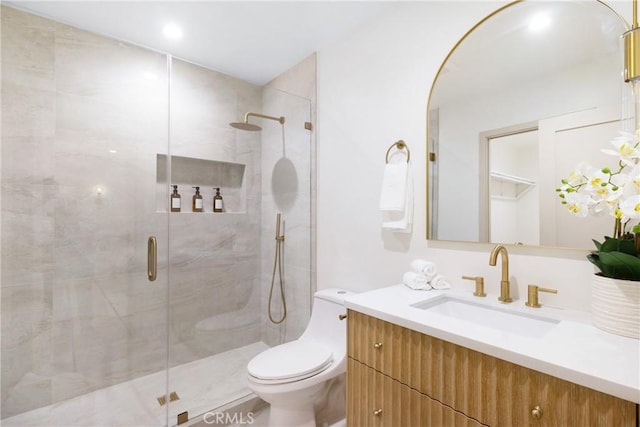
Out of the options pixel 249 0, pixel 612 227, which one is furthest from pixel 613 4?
pixel 249 0

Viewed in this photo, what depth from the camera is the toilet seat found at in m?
1.42

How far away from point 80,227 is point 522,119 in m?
2.33

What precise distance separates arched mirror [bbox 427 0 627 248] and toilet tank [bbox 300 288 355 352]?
664mm

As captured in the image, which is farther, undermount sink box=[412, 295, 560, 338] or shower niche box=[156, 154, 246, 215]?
shower niche box=[156, 154, 246, 215]

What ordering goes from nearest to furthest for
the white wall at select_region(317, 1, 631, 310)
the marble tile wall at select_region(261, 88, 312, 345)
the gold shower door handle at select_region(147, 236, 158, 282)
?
the white wall at select_region(317, 1, 631, 310), the gold shower door handle at select_region(147, 236, 158, 282), the marble tile wall at select_region(261, 88, 312, 345)

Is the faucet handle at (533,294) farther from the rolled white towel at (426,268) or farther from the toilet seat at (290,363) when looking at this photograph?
the toilet seat at (290,363)

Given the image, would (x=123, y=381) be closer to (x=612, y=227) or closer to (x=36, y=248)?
(x=36, y=248)

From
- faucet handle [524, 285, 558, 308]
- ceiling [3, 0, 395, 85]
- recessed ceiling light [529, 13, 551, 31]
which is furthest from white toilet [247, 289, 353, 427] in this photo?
ceiling [3, 0, 395, 85]

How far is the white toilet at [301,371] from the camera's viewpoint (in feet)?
4.67

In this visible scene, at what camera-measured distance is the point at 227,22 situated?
188 centimetres

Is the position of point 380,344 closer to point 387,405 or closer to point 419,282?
point 387,405

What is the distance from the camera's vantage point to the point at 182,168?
1.97 m
